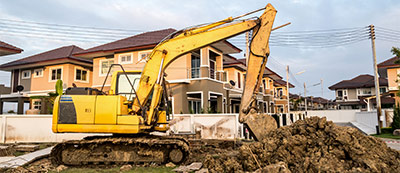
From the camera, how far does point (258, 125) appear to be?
22.6 feet

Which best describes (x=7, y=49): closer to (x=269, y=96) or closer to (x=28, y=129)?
(x=28, y=129)

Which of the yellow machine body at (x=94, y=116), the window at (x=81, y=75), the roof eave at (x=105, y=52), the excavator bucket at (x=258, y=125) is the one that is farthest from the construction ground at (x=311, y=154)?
the window at (x=81, y=75)

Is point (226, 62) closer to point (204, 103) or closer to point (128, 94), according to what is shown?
point (204, 103)

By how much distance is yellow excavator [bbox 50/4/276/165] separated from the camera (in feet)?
24.3

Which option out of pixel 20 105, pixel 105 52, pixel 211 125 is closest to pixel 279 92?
pixel 105 52

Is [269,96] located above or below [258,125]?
above

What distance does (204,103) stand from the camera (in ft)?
59.2

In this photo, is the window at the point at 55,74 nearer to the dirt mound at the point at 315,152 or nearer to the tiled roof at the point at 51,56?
the tiled roof at the point at 51,56

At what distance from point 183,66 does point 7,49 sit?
11.6 metres

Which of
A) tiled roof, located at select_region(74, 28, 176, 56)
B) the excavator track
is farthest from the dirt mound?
tiled roof, located at select_region(74, 28, 176, 56)

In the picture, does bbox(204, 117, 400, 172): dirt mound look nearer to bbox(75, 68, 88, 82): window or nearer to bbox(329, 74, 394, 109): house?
bbox(75, 68, 88, 82): window

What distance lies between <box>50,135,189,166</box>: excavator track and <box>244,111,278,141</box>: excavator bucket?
2.08m

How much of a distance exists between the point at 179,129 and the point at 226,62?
1520 centimetres

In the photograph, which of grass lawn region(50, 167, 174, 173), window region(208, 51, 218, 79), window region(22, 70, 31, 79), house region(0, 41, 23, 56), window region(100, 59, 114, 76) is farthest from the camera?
window region(22, 70, 31, 79)
